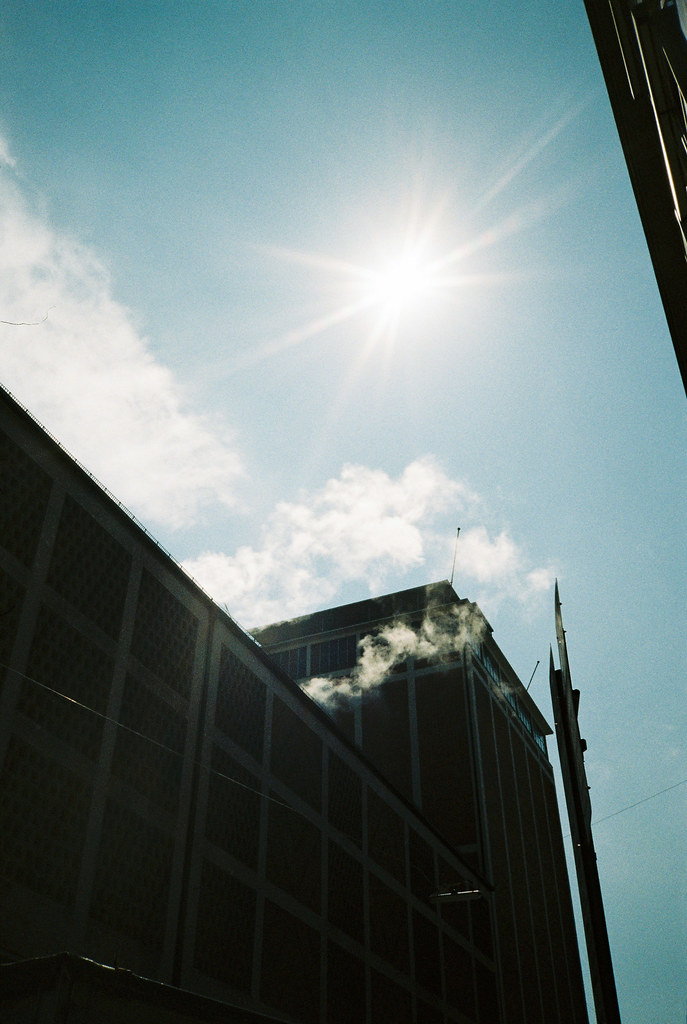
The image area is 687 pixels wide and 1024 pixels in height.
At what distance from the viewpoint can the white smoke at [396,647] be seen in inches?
1879

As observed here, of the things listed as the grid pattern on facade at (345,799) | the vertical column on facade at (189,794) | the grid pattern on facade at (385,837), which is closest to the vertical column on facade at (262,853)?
the vertical column on facade at (189,794)

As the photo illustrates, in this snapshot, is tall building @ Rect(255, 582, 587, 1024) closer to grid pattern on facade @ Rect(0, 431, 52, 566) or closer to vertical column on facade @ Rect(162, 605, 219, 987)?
vertical column on facade @ Rect(162, 605, 219, 987)

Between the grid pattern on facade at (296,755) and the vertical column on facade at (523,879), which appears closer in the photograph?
the grid pattern on facade at (296,755)

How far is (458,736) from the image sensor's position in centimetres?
4384

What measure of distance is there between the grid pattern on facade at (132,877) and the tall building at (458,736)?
76.7 ft

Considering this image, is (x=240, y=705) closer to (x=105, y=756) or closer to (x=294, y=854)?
(x=294, y=854)

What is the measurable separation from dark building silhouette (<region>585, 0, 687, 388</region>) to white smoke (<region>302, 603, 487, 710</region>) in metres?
39.1

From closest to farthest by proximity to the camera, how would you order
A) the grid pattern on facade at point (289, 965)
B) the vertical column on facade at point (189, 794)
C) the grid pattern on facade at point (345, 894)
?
1. the vertical column on facade at point (189, 794)
2. the grid pattern on facade at point (289, 965)
3. the grid pattern on facade at point (345, 894)

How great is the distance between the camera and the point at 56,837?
15.9 metres

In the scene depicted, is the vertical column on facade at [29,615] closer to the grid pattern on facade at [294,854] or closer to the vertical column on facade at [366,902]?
the grid pattern on facade at [294,854]

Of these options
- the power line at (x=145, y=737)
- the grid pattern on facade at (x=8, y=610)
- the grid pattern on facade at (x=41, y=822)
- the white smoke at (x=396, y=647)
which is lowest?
the grid pattern on facade at (x=41, y=822)

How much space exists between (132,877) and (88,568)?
709 centimetres

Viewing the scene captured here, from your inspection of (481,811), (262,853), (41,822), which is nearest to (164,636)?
(41,822)

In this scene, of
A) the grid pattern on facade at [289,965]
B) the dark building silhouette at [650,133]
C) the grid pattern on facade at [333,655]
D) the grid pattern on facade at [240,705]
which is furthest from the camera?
the grid pattern on facade at [333,655]
